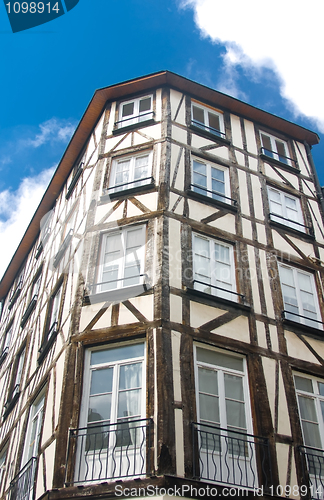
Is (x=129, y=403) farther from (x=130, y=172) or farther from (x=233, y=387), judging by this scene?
(x=130, y=172)

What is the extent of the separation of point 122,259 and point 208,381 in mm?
3457

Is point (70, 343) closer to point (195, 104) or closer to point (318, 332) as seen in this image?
point (318, 332)

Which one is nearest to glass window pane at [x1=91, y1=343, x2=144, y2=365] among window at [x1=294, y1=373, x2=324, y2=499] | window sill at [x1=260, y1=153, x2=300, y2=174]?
window at [x1=294, y1=373, x2=324, y2=499]

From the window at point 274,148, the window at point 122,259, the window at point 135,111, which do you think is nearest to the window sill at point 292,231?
the window at point 274,148

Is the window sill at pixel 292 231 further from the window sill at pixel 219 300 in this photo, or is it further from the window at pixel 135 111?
the window at pixel 135 111

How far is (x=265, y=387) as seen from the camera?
10891 millimetres

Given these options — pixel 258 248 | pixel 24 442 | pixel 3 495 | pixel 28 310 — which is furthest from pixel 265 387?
pixel 28 310

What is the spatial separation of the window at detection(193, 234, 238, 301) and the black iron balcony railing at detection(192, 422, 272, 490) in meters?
3.22

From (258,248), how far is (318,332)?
249 centimetres

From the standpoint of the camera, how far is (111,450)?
9.38 meters

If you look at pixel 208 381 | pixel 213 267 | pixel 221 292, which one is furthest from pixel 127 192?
pixel 208 381

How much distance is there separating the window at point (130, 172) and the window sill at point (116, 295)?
10.9ft

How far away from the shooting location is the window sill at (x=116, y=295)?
11250 mm

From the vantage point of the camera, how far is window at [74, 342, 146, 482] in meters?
9.19
